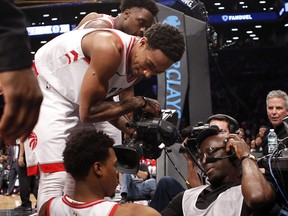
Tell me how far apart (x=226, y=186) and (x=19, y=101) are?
2.12 meters

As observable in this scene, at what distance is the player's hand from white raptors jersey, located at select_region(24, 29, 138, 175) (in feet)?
4.75

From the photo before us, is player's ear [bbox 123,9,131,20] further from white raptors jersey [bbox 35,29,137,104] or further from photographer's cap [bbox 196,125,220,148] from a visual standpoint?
photographer's cap [bbox 196,125,220,148]

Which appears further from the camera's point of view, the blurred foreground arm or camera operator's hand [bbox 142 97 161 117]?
camera operator's hand [bbox 142 97 161 117]

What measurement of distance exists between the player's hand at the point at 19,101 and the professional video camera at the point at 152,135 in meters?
1.37

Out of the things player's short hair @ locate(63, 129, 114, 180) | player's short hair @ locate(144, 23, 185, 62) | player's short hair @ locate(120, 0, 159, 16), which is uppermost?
player's short hair @ locate(120, 0, 159, 16)

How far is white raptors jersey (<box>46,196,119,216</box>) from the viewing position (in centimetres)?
211

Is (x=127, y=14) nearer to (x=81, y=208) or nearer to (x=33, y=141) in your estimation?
(x=33, y=141)

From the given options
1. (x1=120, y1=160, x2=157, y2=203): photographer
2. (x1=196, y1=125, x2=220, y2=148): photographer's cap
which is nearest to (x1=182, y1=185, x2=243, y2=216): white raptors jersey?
(x1=196, y1=125, x2=220, y2=148): photographer's cap

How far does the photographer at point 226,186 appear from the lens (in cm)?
275

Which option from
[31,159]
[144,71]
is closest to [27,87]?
[144,71]

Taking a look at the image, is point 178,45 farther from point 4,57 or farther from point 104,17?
point 4,57

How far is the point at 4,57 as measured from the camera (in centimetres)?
104

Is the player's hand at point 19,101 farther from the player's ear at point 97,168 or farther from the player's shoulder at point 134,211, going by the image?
the player's ear at point 97,168

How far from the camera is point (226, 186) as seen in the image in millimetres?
2979
